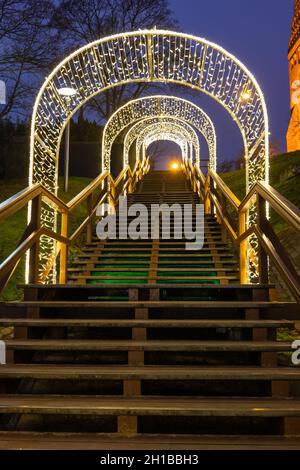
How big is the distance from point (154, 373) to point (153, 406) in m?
0.24

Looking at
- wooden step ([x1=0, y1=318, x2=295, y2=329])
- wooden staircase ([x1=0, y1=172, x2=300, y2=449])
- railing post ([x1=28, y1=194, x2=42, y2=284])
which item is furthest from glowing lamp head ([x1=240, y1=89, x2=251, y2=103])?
wooden step ([x1=0, y1=318, x2=295, y2=329])

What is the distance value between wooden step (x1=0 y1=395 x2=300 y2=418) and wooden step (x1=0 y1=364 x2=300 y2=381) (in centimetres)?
13

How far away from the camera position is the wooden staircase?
239cm

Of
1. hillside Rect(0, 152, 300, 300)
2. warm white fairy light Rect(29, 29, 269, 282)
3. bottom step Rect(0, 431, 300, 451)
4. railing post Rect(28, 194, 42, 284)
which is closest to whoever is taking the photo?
bottom step Rect(0, 431, 300, 451)

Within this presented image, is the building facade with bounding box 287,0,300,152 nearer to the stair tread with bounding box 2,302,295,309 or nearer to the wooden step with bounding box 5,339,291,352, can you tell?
the stair tread with bounding box 2,302,295,309

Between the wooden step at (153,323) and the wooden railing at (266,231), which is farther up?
the wooden railing at (266,231)

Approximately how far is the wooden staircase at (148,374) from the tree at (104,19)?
55.5ft

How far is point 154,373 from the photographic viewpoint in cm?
264

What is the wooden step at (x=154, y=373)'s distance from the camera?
262 centimetres

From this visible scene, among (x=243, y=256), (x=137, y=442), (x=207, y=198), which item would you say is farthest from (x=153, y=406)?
(x=207, y=198)

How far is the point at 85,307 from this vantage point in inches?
133

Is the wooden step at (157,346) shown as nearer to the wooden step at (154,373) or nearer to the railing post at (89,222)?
the wooden step at (154,373)

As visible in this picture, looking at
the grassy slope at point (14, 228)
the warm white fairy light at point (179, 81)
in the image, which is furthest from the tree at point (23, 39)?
the warm white fairy light at point (179, 81)

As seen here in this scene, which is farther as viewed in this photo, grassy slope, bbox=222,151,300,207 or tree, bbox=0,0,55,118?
tree, bbox=0,0,55,118
